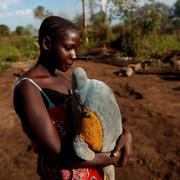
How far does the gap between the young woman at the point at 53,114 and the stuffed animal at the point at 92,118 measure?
43 millimetres

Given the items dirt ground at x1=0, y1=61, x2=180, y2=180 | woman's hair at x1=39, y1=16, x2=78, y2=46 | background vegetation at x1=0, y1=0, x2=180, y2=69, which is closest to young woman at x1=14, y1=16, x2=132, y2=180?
woman's hair at x1=39, y1=16, x2=78, y2=46

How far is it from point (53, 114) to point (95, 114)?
171 mm

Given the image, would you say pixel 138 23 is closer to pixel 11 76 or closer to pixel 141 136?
pixel 11 76

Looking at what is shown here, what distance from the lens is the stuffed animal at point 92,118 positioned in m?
1.28

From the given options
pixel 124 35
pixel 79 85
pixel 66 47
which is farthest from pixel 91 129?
pixel 124 35

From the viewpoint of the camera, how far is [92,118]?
1286 mm

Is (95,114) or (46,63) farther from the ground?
(46,63)

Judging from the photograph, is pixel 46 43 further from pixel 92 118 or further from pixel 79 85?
pixel 92 118

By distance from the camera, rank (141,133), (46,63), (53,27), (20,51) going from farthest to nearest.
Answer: (20,51), (141,133), (46,63), (53,27)

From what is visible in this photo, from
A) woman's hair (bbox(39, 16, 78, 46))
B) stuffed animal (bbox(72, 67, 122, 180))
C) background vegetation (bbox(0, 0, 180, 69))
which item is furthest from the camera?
background vegetation (bbox(0, 0, 180, 69))

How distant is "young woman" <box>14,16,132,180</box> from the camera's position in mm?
1310

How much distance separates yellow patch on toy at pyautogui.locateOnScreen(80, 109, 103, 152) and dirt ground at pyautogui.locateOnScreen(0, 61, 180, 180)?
2.67 m

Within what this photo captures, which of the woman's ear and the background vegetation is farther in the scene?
the background vegetation

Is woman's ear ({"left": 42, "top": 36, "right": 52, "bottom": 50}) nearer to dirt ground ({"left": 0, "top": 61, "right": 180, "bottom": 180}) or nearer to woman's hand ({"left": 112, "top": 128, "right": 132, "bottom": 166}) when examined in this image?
woman's hand ({"left": 112, "top": 128, "right": 132, "bottom": 166})
